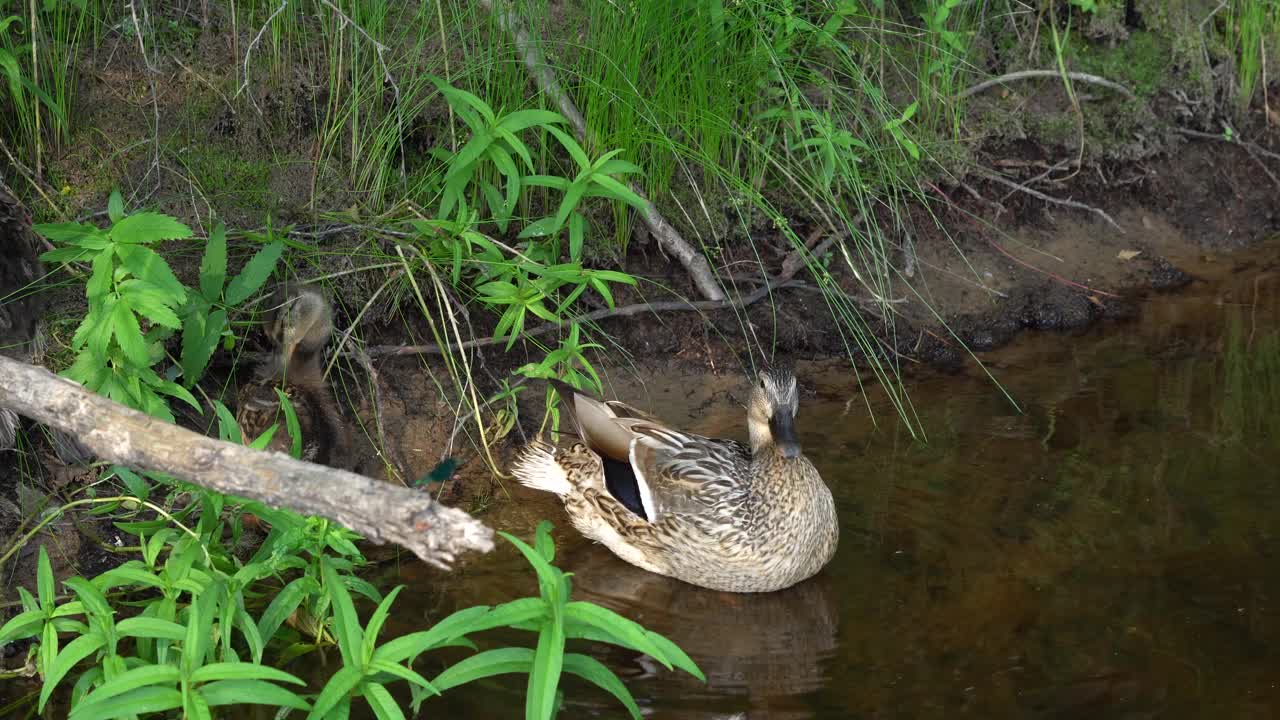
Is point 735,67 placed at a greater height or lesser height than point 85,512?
greater

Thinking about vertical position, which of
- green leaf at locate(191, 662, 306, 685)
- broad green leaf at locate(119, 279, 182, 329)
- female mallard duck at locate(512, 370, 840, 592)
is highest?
broad green leaf at locate(119, 279, 182, 329)

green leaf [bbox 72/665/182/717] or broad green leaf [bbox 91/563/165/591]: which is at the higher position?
green leaf [bbox 72/665/182/717]

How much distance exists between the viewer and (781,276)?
6.06 metres

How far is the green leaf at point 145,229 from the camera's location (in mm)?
3928

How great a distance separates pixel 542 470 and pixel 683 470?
25.7 inches

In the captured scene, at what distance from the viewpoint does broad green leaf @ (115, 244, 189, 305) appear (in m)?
3.94

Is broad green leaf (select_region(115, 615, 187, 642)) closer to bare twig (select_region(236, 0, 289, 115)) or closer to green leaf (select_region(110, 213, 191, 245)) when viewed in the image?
green leaf (select_region(110, 213, 191, 245))

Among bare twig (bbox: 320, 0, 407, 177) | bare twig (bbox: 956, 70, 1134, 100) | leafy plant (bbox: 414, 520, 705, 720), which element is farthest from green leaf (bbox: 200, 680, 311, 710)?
bare twig (bbox: 956, 70, 1134, 100)

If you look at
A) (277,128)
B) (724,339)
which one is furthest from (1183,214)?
(277,128)

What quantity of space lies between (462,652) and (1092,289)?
4.18 meters

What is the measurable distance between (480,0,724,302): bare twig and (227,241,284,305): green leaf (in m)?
1.36

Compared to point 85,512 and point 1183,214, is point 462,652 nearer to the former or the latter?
point 85,512

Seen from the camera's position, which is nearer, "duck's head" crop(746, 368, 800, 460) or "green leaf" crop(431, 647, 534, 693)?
"green leaf" crop(431, 647, 534, 693)

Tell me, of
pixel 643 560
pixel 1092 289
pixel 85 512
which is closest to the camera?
pixel 85 512
